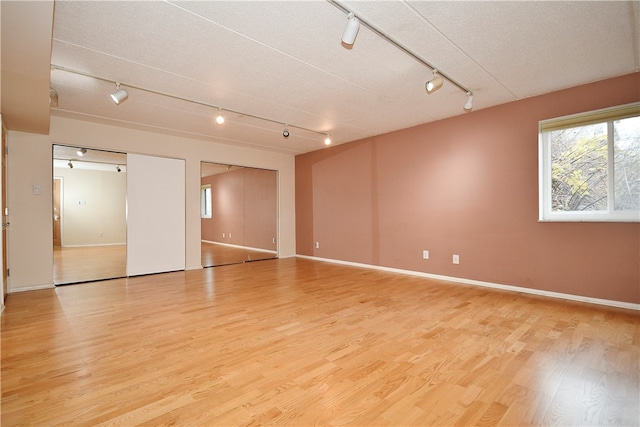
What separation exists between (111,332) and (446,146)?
4.84 m

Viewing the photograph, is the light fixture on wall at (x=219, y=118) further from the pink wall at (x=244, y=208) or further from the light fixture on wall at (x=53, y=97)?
the pink wall at (x=244, y=208)

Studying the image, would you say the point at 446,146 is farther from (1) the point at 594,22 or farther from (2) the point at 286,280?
(2) the point at 286,280

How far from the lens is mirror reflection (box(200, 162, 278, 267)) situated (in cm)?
767

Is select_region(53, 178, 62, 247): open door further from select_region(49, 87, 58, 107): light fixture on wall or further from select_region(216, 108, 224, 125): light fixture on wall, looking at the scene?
select_region(216, 108, 224, 125): light fixture on wall

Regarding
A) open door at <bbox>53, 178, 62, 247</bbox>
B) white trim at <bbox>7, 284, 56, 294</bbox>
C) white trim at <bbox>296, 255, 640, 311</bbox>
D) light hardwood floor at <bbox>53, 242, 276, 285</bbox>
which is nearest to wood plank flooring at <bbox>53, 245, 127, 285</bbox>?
light hardwood floor at <bbox>53, 242, 276, 285</bbox>

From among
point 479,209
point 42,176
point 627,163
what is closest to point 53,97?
point 42,176

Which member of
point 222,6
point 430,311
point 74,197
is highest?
point 222,6

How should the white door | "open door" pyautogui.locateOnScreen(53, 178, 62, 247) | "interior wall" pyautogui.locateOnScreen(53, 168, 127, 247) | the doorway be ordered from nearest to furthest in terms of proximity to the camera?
the white door → the doorway → "open door" pyautogui.locateOnScreen(53, 178, 62, 247) → "interior wall" pyautogui.locateOnScreen(53, 168, 127, 247)

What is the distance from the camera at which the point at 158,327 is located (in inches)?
112

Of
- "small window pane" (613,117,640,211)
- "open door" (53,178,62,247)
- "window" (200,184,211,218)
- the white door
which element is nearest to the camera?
"small window pane" (613,117,640,211)

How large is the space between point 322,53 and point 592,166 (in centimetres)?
344

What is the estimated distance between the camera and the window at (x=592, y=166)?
3.30 metres

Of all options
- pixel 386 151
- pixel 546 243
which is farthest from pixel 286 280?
pixel 546 243

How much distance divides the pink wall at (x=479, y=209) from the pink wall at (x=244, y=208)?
2069 millimetres
